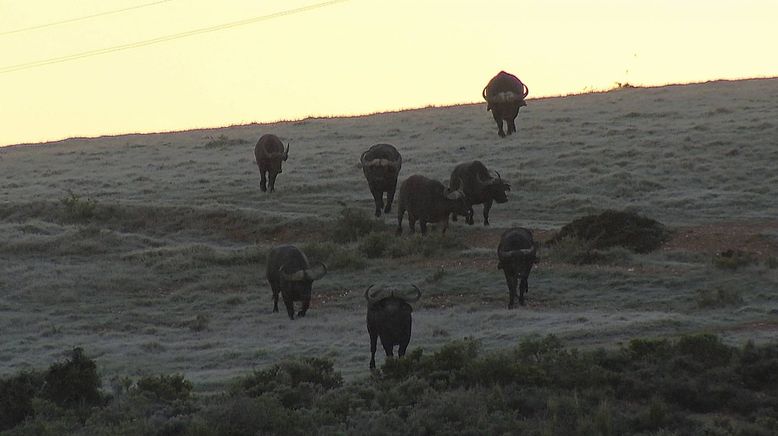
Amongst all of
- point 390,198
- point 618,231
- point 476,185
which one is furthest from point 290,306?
point 390,198

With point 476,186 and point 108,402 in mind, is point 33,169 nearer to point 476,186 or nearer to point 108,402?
point 476,186

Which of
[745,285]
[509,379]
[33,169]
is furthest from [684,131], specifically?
[509,379]

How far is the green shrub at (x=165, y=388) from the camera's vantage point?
18203mm

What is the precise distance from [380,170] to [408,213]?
2744 mm

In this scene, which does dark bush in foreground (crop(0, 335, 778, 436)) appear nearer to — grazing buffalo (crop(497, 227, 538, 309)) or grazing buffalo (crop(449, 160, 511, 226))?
grazing buffalo (crop(497, 227, 538, 309))

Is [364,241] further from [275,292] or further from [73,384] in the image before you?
[73,384]

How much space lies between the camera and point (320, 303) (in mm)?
26719

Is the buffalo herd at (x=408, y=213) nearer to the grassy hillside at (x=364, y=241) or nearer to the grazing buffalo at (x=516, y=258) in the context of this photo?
the grazing buffalo at (x=516, y=258)

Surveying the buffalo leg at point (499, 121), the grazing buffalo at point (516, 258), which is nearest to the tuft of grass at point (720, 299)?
the grazing buffalo at point (516, 258)

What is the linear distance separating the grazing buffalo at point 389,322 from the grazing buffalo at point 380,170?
43.1 feet

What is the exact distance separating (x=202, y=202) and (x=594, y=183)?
10.9 metres

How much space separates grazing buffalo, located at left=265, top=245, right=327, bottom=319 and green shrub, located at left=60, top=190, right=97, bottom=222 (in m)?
12.5

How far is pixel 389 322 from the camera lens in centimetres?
1984

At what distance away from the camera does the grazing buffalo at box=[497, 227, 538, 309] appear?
79.2 ft
